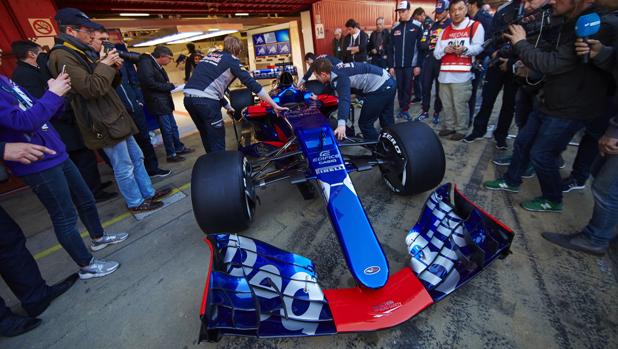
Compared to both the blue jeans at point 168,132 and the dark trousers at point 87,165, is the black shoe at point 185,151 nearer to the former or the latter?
the blue jeans at point 168,132

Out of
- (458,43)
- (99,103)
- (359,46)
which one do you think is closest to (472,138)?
(458,43)

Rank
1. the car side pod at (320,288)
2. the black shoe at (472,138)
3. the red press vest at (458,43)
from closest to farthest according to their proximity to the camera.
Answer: the car side pod at (320,288) < the red press vest at (458,43) < the black shoe at (472,138)

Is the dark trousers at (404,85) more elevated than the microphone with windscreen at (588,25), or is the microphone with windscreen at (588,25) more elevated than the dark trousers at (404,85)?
the microphone with windscreen at (588,25)

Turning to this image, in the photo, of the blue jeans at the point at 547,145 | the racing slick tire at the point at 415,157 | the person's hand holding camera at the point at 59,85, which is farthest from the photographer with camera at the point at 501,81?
the person's hand holding camera at the point at 59,85

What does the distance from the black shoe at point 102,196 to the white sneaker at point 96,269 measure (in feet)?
5.01

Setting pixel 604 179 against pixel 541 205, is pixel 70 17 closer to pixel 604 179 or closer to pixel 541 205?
pixel 604 179

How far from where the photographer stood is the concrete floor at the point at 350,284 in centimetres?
148

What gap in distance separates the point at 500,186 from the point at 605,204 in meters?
0.98

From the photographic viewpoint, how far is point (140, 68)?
12.5 feet

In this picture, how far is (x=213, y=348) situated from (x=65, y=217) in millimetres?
1405

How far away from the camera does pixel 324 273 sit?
1955mm

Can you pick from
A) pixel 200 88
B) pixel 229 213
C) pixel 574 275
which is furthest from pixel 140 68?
pixel 574 275

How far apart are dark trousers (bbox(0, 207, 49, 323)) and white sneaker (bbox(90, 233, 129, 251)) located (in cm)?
61

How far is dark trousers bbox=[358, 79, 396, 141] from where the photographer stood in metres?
3.38
